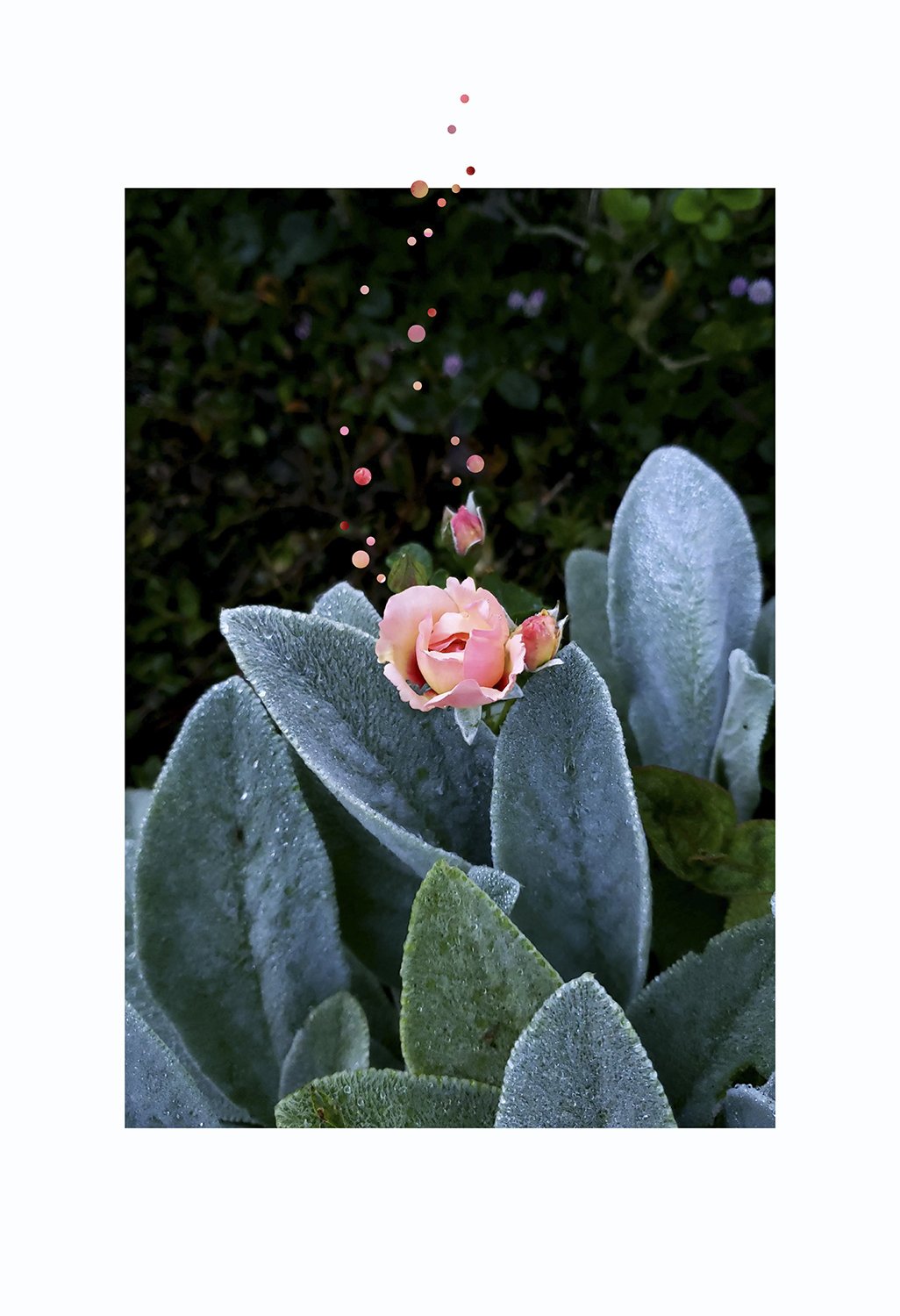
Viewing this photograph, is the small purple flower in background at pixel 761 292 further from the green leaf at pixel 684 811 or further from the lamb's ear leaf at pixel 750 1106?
the lamb's ear leaf at pixel 750 1106

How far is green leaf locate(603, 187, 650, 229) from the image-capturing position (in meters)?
0.58

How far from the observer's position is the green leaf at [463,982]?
432 millimetres

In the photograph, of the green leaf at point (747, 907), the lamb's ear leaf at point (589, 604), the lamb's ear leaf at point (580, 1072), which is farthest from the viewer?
the lamb's ear leaf at point (589, 604)

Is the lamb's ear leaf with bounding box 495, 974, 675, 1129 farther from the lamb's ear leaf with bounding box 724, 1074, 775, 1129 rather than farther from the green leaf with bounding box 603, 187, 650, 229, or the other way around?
the green leaf with bounding box 603, 187, 650, 229

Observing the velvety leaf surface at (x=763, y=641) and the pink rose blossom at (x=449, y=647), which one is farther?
the velvety leaf surface at (x=763, y=641)

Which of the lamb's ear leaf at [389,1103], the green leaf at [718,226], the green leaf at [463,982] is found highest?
the green leaf at [718,226]

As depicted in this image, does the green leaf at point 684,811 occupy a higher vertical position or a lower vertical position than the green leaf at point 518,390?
lower

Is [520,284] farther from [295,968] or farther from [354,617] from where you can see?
[295,968]

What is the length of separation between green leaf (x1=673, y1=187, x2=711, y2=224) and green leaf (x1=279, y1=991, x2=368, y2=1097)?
1.33 ft

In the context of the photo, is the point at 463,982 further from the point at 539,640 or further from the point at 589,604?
the point at 589,604

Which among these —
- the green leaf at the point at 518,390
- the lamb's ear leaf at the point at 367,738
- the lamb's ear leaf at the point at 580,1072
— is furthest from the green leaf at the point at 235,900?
the green leaf at the point at 518,390

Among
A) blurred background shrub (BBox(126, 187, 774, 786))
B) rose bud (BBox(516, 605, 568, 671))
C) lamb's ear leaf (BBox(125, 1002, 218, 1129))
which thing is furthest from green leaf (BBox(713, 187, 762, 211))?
lamb's ear leaf (BBox(125, 1002, 218, 1129))

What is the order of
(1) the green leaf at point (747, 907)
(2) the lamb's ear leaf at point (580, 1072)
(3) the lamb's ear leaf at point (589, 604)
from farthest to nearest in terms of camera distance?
(3) the lamb's ear leaf at point (589, 604), (1) the green leaf at point (747, 907), (2) the lamb's ear leaf at point (580, 1072)
